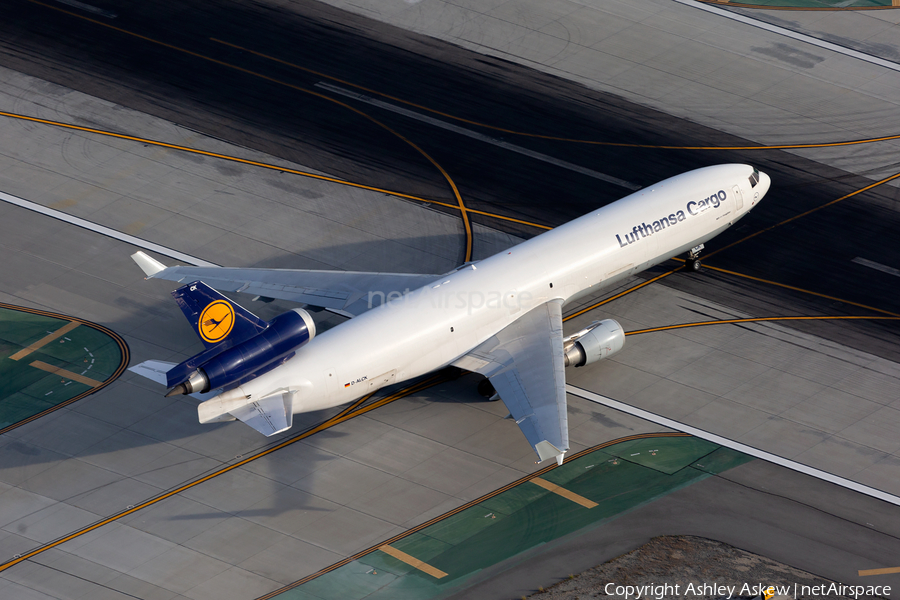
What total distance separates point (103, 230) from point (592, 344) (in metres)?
25.7

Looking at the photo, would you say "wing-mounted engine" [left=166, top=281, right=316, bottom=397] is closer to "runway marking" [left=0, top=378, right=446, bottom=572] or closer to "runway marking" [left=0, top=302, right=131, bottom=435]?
"runway marking" [left=0, top=378, right=446, bottom=572]

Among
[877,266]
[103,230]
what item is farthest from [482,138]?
[877,266]

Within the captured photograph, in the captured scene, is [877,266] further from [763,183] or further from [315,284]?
[315,284]

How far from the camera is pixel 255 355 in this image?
1629 inches

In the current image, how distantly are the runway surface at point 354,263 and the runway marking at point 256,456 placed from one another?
136 millimetres

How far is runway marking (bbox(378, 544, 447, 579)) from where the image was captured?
132 feet

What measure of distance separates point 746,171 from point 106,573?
115 ft

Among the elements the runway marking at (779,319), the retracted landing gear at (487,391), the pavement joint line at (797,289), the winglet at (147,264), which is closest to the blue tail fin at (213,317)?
the winglet at (147,264)

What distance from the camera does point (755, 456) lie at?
4509cm

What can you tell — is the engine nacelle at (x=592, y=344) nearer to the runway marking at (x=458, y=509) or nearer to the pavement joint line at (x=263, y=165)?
the runway marking at (x=458, y=509)

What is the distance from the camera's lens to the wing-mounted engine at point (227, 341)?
4081 centimetres

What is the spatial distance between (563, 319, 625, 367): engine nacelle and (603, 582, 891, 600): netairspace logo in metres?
11.5

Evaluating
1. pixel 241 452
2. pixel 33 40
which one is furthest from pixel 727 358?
pixel 33 40

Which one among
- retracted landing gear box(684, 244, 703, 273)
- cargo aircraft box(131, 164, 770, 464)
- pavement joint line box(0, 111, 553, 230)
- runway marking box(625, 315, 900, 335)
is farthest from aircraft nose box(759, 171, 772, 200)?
pavement joint line box(0, 111, 553, 230)
